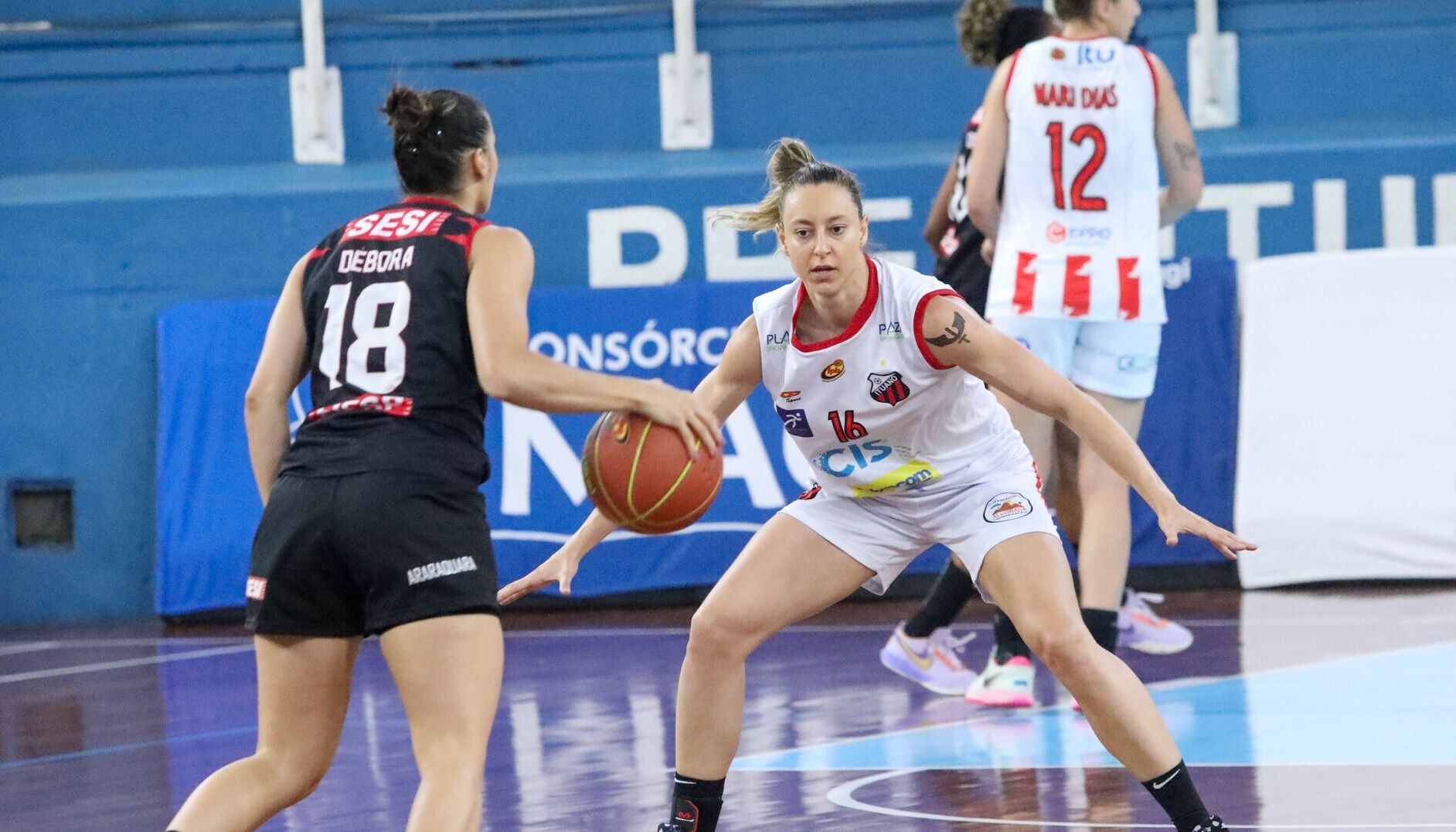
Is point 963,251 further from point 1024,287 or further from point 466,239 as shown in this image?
point 466,239

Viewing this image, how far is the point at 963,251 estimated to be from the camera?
7633 millimetres

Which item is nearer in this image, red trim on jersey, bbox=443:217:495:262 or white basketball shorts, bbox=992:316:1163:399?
red trim on jersey, bbox=443:217:495:262

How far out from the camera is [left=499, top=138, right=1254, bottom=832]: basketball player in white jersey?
4.45 m

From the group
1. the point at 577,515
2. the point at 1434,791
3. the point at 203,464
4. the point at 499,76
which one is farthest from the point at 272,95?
the point at 1434,791

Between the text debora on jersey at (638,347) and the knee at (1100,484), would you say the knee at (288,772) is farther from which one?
the text debora on jersey at (638,347)

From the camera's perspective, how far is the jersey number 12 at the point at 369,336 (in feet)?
12.7

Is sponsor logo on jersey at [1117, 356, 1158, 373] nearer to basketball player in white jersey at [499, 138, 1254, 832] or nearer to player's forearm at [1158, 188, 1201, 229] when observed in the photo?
player's forearm at [1158, 188, 1201, 229]

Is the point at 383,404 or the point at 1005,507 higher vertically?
the point at 383,404

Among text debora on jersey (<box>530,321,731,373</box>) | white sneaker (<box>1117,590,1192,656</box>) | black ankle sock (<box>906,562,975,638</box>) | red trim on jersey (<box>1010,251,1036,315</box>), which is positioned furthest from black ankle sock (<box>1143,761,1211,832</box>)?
text debora on jersey (<box>530,321,731,373</box>)

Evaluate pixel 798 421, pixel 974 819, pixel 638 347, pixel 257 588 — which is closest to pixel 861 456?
pixel 798 421

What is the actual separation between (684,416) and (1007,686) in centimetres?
320

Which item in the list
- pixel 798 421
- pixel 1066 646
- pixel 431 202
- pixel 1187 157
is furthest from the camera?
pixel 1187 157

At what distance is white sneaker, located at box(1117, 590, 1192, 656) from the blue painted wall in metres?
3.42

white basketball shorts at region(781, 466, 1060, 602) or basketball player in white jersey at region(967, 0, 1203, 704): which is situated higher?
basketball player in white jersey at region(967, 0, 1203, 704)
